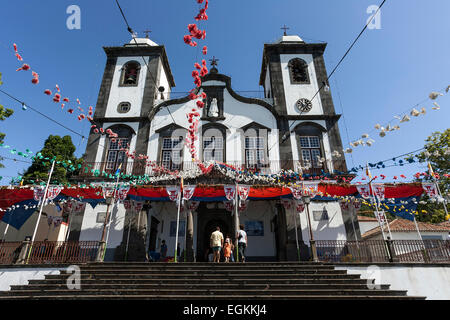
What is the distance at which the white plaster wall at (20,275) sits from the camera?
28.0 feet

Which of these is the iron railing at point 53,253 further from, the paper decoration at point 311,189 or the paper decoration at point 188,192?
the paper decoration at point 311,189

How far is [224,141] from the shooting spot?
15.1 m

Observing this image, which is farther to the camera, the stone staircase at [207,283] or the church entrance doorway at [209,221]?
the church entrance doorway at [209,221]

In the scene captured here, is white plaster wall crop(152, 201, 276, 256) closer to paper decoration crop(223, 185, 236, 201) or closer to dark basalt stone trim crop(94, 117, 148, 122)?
paper decoration crop(223, 185, 236, 201)

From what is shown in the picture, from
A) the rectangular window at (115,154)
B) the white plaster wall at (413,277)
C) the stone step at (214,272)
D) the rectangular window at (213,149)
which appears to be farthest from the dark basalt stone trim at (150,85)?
the white plaster wall at (413,277)

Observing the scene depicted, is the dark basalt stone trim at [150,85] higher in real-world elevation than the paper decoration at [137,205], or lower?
higher

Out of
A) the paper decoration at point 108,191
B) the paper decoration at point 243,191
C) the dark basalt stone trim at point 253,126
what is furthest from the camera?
the dark basalt stone trim at point 253,126

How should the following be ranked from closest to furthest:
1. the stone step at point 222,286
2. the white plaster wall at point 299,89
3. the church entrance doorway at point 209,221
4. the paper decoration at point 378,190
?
the stone step at point 222,286 → the paper decoration at point 378,190 → the church entrance doorway at point 209,221 → the white plaster wall at point 299,89

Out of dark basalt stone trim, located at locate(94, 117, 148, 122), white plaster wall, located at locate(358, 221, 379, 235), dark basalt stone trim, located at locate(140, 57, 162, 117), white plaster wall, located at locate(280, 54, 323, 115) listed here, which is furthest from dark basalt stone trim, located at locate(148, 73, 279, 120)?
white plaster wall, located at locate(358, 221, 379, 235)

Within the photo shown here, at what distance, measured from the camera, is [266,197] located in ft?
37.1

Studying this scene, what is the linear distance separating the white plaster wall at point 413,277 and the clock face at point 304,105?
32.7 ft
